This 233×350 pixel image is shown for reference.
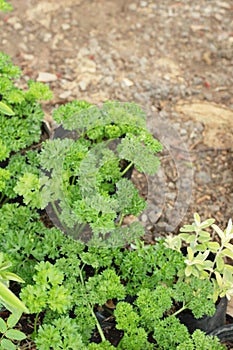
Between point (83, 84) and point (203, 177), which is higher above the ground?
point (83, 84)

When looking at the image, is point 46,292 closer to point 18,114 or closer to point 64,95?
point 18,114

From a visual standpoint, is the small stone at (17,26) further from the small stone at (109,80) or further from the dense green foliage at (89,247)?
the dense green foliage at (89,247)

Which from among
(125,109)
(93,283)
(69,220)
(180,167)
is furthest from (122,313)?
(180,167)

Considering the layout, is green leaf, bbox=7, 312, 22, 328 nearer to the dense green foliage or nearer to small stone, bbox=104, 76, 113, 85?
the dense green foliage

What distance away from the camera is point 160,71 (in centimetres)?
358

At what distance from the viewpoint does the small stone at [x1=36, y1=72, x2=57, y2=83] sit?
347cm

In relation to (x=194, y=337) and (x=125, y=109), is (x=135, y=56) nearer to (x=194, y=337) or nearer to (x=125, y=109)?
(x=125, y=109)

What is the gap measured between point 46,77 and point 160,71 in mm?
648

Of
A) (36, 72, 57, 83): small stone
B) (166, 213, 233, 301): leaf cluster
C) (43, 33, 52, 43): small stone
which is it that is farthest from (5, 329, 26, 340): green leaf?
(43, 33, 52, 43): small stone

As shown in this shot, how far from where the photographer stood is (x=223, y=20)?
12.8 ft

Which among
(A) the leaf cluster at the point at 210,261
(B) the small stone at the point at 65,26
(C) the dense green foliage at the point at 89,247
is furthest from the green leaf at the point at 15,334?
(B) the small stone at the point at 65,26

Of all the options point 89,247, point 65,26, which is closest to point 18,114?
point 89,247

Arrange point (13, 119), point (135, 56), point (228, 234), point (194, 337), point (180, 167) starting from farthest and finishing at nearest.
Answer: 1. point (135, 56)
2. point (180, 167)
3. point (13, 119)
4. point (228, 234)
5. point (194, 337)

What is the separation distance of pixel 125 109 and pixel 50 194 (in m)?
0.48
